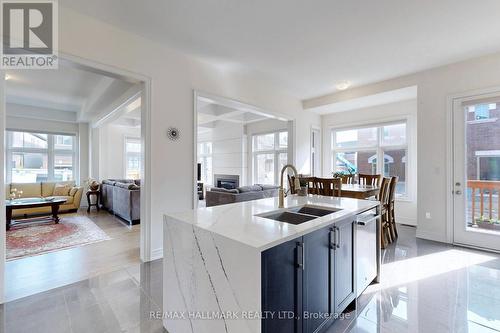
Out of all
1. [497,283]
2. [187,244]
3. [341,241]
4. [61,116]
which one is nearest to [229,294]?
[187,244]

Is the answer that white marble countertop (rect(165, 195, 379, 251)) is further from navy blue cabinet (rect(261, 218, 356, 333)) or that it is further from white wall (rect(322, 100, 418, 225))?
white wall (rect(322, 100, 418, 225))

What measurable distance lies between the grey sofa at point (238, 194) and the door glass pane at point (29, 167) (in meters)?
→ 5.40

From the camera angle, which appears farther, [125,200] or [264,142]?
[264,142]

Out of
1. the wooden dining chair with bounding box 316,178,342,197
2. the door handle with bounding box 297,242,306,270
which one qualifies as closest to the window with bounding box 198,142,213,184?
the wooden dining chair with bounding box 316,178,342,197

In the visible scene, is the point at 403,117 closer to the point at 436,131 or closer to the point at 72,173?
the point at 436,131

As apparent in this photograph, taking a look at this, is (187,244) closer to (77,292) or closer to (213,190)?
(77,292)

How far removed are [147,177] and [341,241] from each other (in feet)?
8.21

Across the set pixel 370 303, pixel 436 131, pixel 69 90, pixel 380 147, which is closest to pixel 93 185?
pixel 69 90

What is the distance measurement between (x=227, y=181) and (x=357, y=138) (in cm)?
Result: 474

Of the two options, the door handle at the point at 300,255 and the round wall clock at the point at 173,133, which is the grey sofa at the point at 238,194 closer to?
the round wall clock at the point at 173,133

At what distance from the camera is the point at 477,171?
11.9 ft

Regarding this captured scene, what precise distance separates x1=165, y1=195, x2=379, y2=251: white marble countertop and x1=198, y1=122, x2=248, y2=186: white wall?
20.3 ft

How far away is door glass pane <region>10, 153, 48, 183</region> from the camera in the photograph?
21.3 ft

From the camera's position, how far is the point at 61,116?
22.9ft
